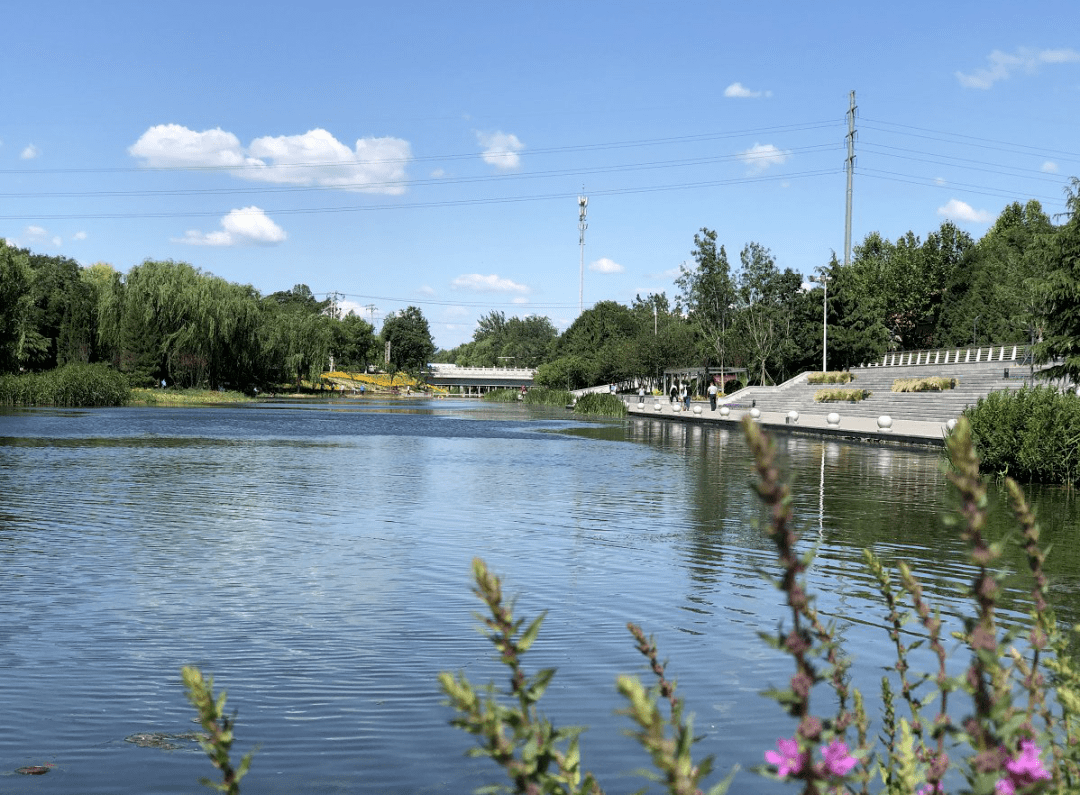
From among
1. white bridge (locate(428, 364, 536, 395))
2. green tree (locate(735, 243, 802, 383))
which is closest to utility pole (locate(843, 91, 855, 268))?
green tree (locate(735, 243, 802, 383))

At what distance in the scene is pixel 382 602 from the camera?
964 centimetres

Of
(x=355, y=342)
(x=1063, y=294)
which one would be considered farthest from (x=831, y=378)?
(x=355, y=342)

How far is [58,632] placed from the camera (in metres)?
8.29

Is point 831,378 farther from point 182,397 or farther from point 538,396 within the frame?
point 538,396

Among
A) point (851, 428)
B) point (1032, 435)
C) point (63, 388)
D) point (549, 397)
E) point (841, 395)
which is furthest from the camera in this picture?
point (549, 397)

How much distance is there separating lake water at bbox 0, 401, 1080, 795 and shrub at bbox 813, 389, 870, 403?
39.6 metres

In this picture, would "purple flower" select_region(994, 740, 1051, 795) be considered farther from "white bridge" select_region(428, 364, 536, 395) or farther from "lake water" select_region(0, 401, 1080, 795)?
"white bridge" select_region(428, 364, 536, 395)

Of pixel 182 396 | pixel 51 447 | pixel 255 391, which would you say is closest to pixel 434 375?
pixel 255 391

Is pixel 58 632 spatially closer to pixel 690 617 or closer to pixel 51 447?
pixel 690 617

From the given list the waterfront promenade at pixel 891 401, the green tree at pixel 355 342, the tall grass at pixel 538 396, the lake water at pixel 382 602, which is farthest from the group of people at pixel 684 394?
the green tree at pixel 355 342

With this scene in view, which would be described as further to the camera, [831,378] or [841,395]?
[831,378]

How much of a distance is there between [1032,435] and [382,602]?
14868 millimetres

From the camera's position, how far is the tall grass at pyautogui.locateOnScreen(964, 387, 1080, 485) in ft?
65.5

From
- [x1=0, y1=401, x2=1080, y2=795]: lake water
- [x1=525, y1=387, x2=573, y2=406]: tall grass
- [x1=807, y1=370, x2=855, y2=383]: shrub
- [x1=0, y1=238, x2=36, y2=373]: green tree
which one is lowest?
[x1=0, y1=401, x2=1080, y2=795]: lake water
